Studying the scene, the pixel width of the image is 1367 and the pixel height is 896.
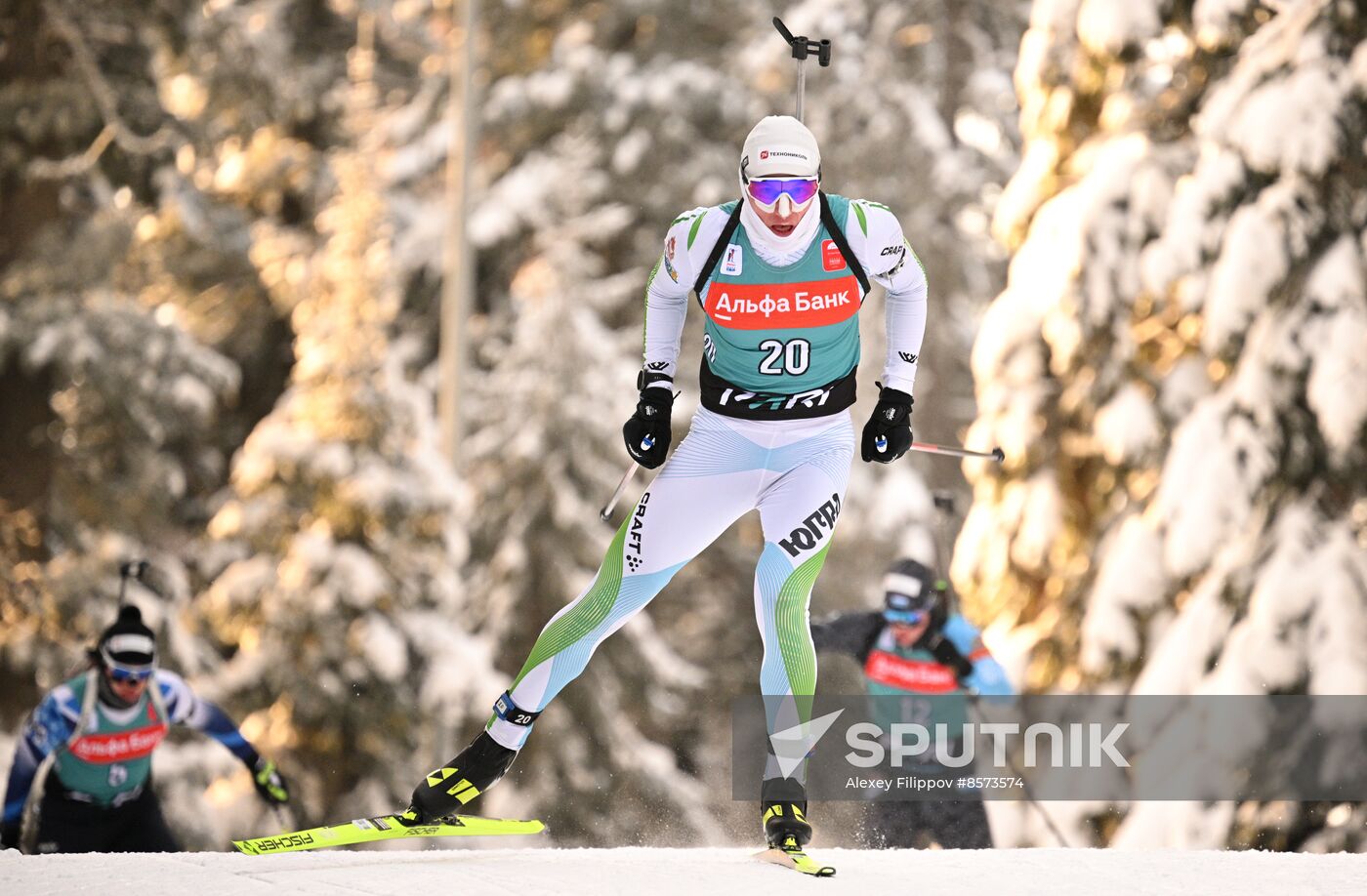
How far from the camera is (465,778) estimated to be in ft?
19.3

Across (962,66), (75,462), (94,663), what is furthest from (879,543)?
(94,663)

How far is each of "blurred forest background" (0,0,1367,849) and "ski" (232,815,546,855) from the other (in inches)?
242

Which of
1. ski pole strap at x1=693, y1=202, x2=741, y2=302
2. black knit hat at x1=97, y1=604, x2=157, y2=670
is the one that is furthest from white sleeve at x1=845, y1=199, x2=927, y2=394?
black knit hat at x1=97, y1=604, x2=157, y2=670

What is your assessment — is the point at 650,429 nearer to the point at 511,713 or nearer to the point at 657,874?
the point at 511,713

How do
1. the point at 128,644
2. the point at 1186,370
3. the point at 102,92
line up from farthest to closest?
the point at 102,92, the point at 1186,370, the point at 128,644

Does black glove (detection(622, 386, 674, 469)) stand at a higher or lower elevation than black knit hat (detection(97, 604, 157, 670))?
lower

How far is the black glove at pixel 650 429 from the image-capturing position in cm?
573

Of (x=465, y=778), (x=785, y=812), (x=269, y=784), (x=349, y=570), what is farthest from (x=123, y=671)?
(x=349, y=570)

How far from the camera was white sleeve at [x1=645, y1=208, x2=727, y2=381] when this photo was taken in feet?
18.7

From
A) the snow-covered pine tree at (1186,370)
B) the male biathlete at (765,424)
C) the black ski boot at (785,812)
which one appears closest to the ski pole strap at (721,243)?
the male biathlete at (765,424)

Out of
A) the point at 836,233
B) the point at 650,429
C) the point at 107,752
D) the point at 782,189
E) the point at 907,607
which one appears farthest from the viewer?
the point at 907,607

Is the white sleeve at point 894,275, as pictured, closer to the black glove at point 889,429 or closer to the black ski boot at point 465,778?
the black glove at point 889,429

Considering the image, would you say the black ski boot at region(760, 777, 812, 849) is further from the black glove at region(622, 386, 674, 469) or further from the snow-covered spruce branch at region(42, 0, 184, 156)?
the snow-covered spruce branch at region(42, 0, 184, 156)

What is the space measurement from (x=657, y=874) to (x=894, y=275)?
2.24 m
